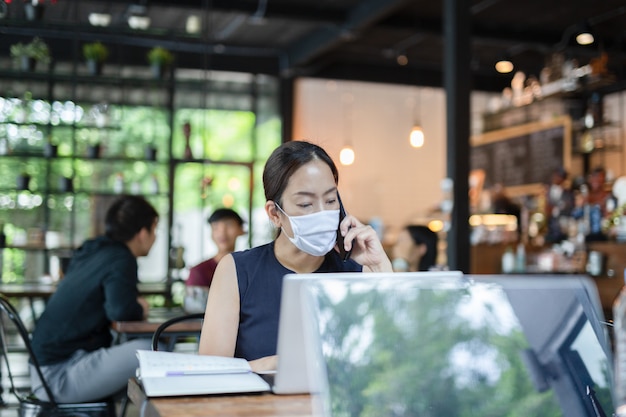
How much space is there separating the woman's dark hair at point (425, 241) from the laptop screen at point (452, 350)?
3997 millimetres

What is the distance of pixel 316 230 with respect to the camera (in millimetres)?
2062

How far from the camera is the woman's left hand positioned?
2.17 meters

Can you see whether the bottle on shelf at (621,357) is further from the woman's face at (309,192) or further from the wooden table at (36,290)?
the wooden table at (36,290)

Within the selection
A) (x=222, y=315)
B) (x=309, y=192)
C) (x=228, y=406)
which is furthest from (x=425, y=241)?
(x=228, y=406)

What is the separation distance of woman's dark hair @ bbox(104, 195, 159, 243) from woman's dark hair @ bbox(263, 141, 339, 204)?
1.70 m

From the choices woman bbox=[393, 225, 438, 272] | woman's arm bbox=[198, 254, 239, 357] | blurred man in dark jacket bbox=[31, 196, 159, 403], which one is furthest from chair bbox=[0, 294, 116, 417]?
woman bbox=[393, 225, 438, 272]

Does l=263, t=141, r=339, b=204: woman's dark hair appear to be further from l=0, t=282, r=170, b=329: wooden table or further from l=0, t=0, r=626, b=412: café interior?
l=0, t=0, r=626, b=412: café interior

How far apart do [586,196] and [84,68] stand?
5339 mm

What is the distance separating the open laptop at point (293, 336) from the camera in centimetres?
131

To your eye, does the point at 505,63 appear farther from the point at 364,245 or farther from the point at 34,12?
the point at 364,245

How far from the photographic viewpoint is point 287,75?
11414 millimetres

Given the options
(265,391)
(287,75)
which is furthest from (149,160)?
(265,391)

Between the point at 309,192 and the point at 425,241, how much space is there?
331cm

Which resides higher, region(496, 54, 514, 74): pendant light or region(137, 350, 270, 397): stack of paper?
region(496, 54, 514, 74): pendant light
